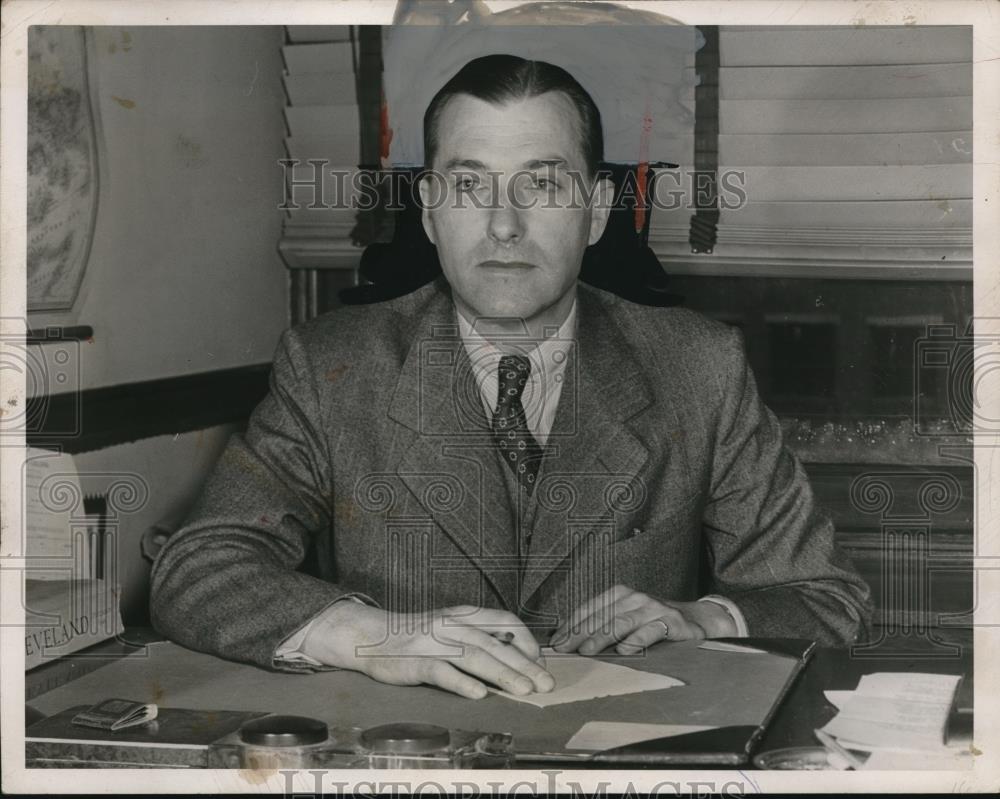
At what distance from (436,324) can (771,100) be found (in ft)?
2.67

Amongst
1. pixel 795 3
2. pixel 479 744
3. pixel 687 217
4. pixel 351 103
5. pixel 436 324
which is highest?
pixel 795 3

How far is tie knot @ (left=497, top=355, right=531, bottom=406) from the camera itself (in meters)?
2.41

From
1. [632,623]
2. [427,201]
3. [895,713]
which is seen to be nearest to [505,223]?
[427,201]

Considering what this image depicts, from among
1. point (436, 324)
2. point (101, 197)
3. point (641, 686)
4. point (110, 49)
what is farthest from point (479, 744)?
point (110, 49)

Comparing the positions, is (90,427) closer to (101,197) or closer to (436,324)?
(101,197)

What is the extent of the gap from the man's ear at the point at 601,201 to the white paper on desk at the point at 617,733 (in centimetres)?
105

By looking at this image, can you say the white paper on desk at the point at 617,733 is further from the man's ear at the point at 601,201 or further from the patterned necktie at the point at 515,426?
the man's ear at the point at 601,201

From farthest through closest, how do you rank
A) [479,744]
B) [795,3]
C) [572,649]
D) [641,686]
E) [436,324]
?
[436,324] → [795,3] → [572,649] → [641,686] → [479,744]

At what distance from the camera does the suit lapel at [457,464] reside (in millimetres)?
2322

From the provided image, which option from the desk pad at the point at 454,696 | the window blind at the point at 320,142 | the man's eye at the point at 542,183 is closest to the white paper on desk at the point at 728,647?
the desk pad at the point at 454,696

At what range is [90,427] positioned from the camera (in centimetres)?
233

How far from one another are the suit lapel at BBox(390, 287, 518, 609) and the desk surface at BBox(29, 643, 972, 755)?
1.26 ft

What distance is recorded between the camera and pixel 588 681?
1.97 m

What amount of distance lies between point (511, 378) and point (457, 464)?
21 cm
